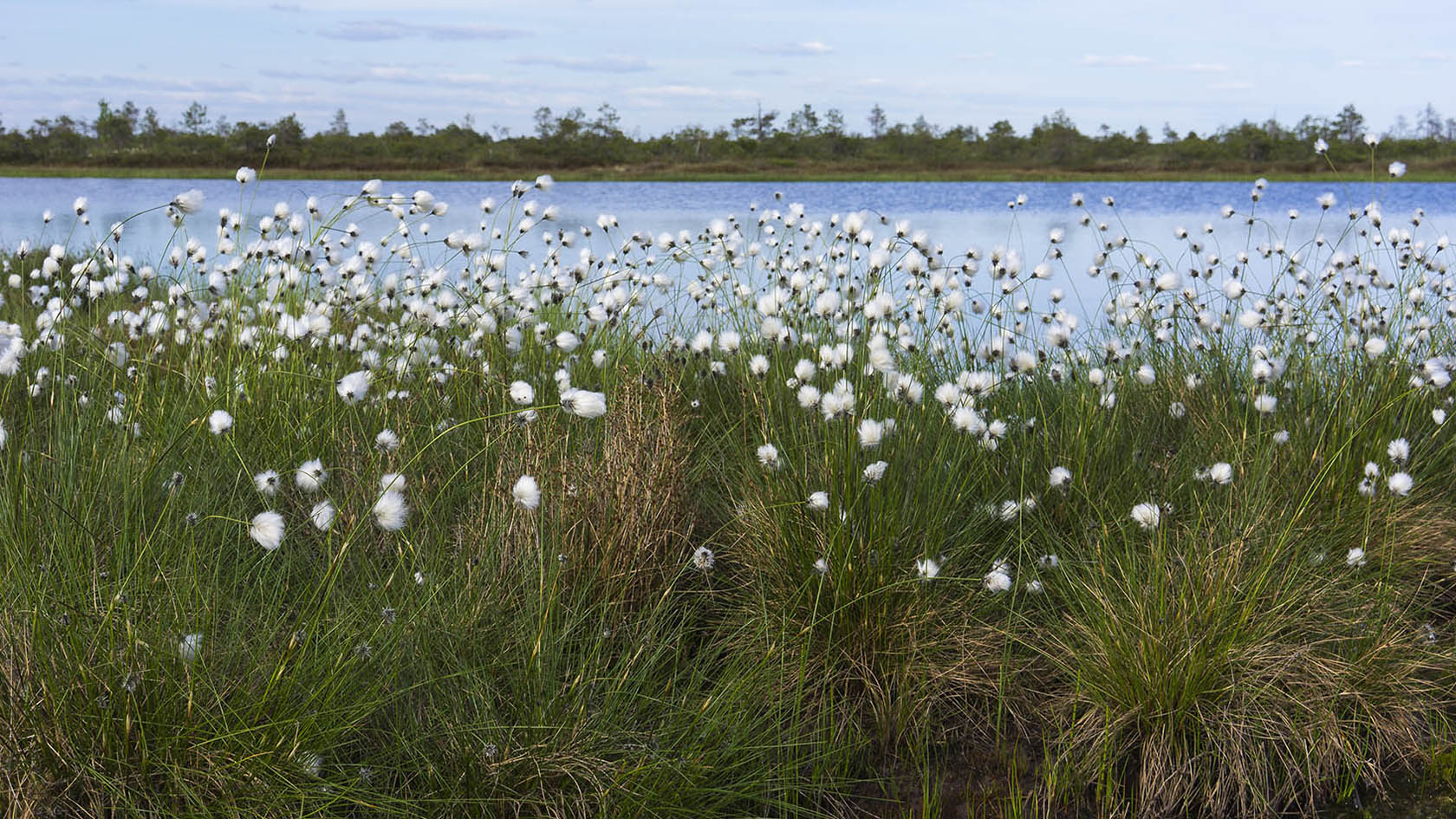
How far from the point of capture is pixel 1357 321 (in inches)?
192

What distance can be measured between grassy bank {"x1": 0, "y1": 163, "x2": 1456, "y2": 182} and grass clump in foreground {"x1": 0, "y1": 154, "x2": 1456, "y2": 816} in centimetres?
3731

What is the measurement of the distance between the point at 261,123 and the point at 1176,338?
55.3 metres

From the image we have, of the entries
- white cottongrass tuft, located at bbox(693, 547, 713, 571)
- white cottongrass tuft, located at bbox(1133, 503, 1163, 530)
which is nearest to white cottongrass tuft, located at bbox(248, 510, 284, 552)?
white cottongrass tuft, located at bbox(693, 547, 713, 571)

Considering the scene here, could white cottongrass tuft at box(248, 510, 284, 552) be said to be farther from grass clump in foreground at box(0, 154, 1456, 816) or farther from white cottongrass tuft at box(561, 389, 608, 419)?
white cottongrass tuft at box(561, 389, 608, 419)

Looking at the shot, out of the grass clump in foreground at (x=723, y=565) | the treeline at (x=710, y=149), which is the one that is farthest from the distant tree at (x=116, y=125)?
the grass clump in foreground at (x=723, y=565)

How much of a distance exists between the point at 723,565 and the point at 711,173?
135 ft

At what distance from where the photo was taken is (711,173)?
4319cm

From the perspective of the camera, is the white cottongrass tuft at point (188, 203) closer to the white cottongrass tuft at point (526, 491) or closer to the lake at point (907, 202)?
the white cottongrass tuft at point (526, 491)

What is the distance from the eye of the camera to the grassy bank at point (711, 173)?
4119 cm

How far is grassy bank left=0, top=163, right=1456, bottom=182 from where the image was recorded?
4119 cm

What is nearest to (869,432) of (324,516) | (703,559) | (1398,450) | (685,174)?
(703,559)

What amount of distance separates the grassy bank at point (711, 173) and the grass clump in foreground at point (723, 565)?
3731cm

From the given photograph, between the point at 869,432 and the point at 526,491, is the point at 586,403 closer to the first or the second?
the point at 526,491

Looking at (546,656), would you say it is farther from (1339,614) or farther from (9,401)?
(9,401)
